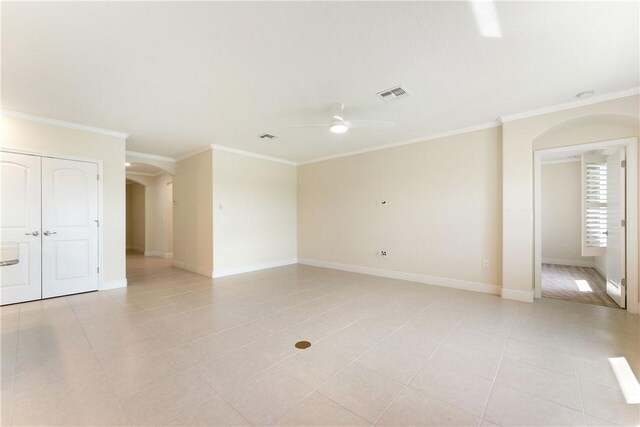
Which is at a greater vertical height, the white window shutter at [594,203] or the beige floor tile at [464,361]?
the white window shutter at [594,203]

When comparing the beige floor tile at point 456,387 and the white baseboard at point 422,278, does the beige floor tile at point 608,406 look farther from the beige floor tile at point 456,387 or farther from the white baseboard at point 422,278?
the white baseboard at point 422,278

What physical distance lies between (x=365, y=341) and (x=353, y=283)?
2285 mm

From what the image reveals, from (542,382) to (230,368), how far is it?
2.43 meters

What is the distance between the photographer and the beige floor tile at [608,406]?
1579 millimetres

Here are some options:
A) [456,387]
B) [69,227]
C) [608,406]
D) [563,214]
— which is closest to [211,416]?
[456,387]

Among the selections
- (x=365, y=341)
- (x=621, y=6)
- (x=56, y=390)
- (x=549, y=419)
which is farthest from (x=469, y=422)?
(x=621, y=6)

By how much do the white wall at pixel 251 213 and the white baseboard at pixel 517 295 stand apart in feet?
15.5

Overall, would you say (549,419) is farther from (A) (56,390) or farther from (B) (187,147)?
(B) (187,147)

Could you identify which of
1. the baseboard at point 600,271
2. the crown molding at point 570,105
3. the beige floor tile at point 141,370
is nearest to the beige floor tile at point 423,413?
the beige floor tile at point 141,370

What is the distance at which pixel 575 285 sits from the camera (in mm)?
4590

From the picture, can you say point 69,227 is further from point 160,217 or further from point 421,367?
point 421,367

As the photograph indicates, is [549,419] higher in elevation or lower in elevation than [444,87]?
lower

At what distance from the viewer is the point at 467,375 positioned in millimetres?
2010

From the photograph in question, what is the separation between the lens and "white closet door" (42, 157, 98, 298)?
3.91 meters
